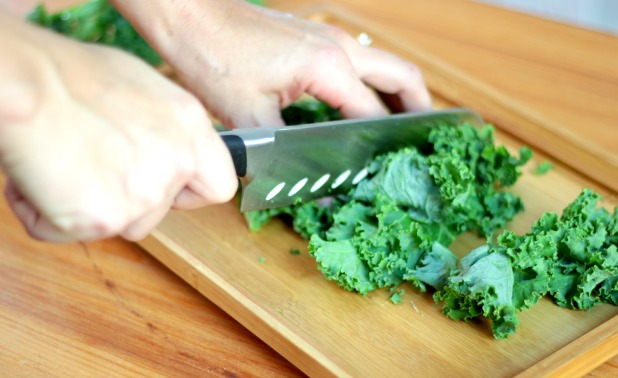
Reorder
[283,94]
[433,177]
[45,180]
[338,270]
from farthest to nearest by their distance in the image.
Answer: [283,94], [433,177], [338,270], [45,180]

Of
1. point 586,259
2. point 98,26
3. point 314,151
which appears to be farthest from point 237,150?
point 98,26

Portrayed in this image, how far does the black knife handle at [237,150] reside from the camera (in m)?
1.57

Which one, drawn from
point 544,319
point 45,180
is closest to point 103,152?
point 45,180

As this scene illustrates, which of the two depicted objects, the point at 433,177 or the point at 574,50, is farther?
the point at 574,50

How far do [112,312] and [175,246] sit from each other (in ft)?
0.65

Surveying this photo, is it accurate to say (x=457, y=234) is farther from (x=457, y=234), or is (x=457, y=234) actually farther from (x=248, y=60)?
(x=248, y=60)

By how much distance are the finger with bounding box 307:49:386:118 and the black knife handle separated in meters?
0.40

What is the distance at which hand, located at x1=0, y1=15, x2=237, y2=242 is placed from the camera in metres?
1.02

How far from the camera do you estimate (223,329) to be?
171 cm

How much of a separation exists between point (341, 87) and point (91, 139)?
95 cm

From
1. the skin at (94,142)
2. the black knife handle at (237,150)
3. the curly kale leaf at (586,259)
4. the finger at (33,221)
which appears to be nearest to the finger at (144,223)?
the skin at (94,142)

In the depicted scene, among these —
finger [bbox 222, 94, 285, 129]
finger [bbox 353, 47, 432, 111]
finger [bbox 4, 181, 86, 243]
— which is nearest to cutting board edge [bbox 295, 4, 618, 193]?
finger [bbox 353, 47, 432, 111]

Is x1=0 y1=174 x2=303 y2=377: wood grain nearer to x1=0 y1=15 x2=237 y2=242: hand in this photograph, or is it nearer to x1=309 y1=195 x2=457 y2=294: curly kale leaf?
x1=309 y1=195 x2=457 y2=294: curly kale leaf

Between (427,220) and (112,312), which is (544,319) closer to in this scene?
(427,220)
